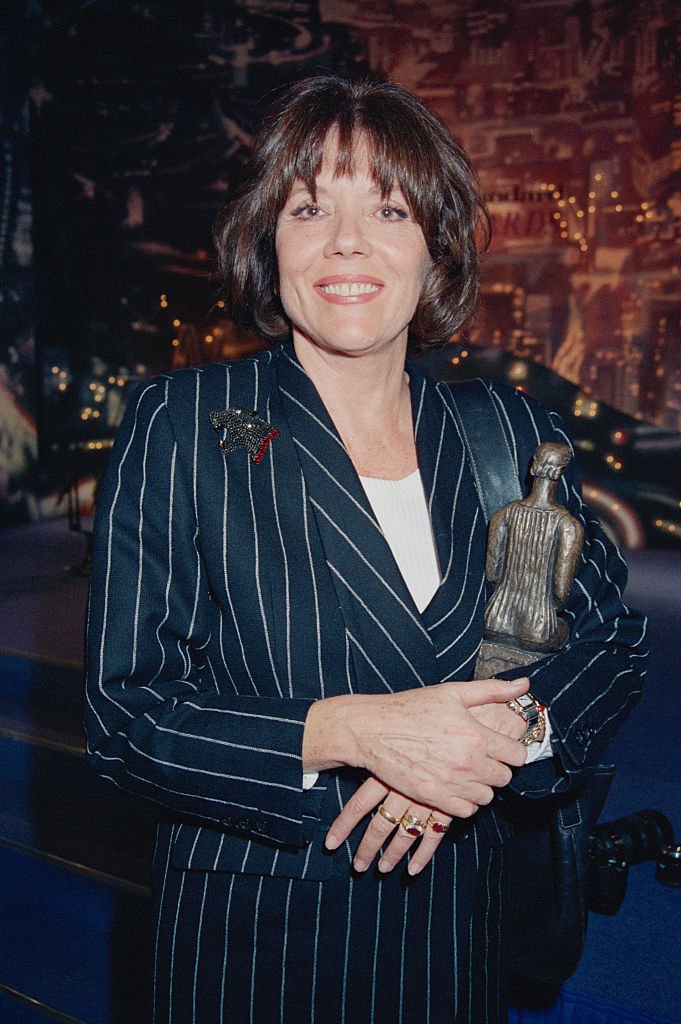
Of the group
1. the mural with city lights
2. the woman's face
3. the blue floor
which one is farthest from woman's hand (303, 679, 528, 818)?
the mural with city lights

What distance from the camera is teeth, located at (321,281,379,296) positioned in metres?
1.25

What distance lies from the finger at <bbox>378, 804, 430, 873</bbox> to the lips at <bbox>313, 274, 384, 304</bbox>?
2.31ft

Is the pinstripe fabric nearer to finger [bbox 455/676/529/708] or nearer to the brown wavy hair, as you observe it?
finger [bbox 455/676/529/708]

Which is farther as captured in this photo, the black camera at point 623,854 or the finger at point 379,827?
the black camera at point 623,854

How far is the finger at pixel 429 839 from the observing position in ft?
3.69

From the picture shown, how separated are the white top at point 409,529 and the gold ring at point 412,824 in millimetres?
295

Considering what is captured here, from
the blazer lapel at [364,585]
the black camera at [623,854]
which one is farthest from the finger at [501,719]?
the black camera at [623,854]

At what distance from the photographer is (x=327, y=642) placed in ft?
3.83

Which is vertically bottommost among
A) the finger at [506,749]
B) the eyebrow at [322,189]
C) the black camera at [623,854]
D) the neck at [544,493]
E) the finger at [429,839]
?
the black camera at [623,854]

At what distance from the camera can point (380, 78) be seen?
4.40ft

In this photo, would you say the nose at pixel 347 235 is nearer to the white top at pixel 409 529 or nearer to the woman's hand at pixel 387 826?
the white top at pixel 409 529

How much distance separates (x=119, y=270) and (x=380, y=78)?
6553 mm

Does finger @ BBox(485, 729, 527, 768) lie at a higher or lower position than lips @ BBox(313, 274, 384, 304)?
lower

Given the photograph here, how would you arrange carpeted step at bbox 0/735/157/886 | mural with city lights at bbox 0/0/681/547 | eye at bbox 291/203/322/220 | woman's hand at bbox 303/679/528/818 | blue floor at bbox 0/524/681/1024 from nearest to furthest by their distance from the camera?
woman's hand at bbox 303/679/528/818, eye at bbox 291/203/322/220, blue floor at bbox 0/524/681/1024, carpeted step at bbox 0/735/157/886, mural with city lights at bbox 0/0/681/547
